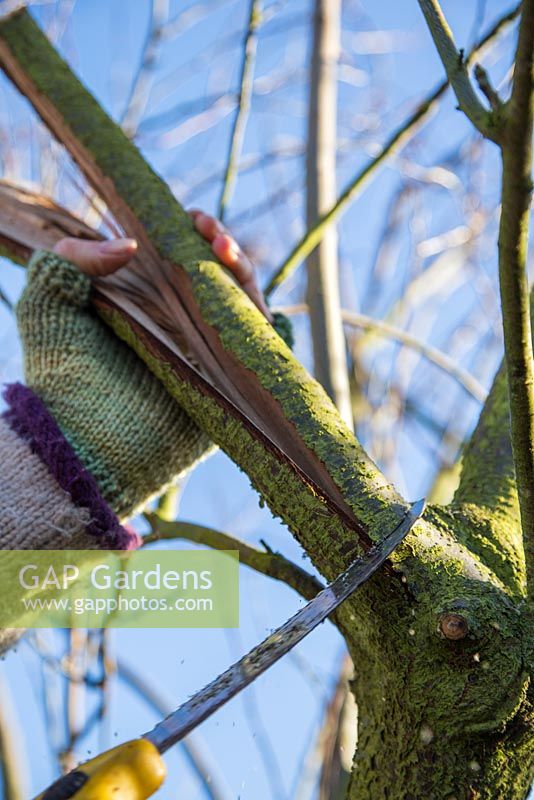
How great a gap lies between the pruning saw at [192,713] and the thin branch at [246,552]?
0.70ft

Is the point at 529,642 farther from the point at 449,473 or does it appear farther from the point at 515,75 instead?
the point at 449,473

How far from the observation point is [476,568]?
61cm

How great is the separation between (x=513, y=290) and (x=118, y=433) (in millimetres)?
479

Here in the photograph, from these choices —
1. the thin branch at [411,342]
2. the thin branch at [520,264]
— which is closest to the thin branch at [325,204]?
the thin branch at [411,342]

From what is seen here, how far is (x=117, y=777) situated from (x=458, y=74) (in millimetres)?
489

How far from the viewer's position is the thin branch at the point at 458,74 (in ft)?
1.65

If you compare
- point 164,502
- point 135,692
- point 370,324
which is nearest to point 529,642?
point 164,502

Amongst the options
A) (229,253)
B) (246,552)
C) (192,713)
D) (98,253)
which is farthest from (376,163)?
(192,713)

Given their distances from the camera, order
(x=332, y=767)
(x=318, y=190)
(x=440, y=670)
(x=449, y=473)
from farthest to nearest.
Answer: (x=449, y=473) < (x=318, y=190) < (x=332, y=767) < (x=440, y=670)

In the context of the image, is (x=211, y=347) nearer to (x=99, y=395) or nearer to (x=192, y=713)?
(x=99, y=395)

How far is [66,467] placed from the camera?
2.73 feet

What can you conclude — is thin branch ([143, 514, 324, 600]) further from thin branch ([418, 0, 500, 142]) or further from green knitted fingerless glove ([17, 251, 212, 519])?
thin branch ([418, 0, 500, 142])

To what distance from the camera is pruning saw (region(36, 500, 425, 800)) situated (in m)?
0.41

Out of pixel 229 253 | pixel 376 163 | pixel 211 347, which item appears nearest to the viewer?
pixel 211 347
